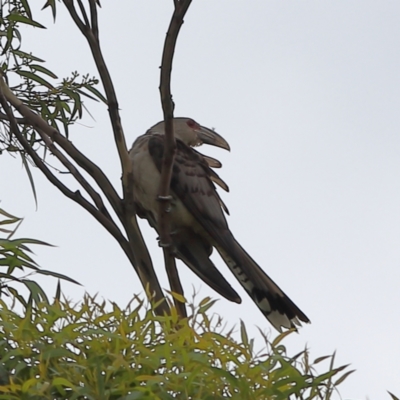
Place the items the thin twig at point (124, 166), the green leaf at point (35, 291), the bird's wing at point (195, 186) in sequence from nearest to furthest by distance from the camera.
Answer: the green leaf at point (35, 291)
the thin twig at point (124, 166)
the bird's wing at point (195, 186)

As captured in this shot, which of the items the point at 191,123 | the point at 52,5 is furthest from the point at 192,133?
the point at 52,5

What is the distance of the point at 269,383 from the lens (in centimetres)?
138

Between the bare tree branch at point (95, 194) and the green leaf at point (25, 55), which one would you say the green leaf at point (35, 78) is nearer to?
the green leaf at point (25, 55)

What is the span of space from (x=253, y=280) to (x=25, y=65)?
117 cm

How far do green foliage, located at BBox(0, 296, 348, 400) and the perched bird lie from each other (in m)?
1.60

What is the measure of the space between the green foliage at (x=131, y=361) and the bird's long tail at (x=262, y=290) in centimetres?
159

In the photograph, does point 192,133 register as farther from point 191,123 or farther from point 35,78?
point 35,78

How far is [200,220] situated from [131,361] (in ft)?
7.28

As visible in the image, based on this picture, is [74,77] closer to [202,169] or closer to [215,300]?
[202,169]

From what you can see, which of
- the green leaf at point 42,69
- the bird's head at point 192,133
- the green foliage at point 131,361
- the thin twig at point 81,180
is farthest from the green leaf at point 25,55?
the green foliage at point 131,361

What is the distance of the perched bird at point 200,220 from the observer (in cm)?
318

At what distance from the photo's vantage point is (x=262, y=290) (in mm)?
3252

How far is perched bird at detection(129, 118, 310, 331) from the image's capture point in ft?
10.4

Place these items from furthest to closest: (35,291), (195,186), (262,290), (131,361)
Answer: (195,186)
(262,290)
(35,291)
(131,361)
